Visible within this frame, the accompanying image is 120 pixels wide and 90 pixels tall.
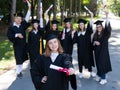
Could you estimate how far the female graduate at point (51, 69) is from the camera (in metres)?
5.85

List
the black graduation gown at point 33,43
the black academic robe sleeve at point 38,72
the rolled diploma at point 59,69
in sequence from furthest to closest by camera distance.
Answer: the black graduation gown at point 33,43 < the black academic robe sleeve at point 38,72 < the rolled diploma at point 59,69

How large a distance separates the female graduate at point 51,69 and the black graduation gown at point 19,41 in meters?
5.23

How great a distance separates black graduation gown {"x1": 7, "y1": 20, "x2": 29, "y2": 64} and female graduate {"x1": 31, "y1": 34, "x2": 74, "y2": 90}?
523cm

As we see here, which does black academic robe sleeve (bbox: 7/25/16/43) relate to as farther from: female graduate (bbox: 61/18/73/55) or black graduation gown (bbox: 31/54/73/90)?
black graduation gown (bbox: 31/54/73/90)

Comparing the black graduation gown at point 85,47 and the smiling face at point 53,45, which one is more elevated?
the smiling face at point 53,45

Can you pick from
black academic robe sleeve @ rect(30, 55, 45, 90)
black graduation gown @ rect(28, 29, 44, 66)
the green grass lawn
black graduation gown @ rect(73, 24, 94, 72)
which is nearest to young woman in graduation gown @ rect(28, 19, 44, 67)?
black graduation gown @ rect(28, 29, 44, 66)

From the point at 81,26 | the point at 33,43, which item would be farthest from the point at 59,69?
the point at 33,43

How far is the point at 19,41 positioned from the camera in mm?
11328

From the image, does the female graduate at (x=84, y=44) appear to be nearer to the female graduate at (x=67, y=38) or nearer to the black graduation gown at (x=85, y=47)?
the black graduation gown at (x=85, y=47)

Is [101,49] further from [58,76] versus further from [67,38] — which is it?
[58,76]

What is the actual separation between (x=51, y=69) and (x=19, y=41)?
5.59 metres

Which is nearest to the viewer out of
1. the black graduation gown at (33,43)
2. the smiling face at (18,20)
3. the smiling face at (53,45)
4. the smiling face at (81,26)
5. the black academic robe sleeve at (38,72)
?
the smiling face at (53,45)

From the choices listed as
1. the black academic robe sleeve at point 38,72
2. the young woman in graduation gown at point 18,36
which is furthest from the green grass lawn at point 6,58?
the black academic robe sleeve at point 38,72

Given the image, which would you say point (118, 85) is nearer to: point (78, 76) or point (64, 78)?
point (78, 76)
